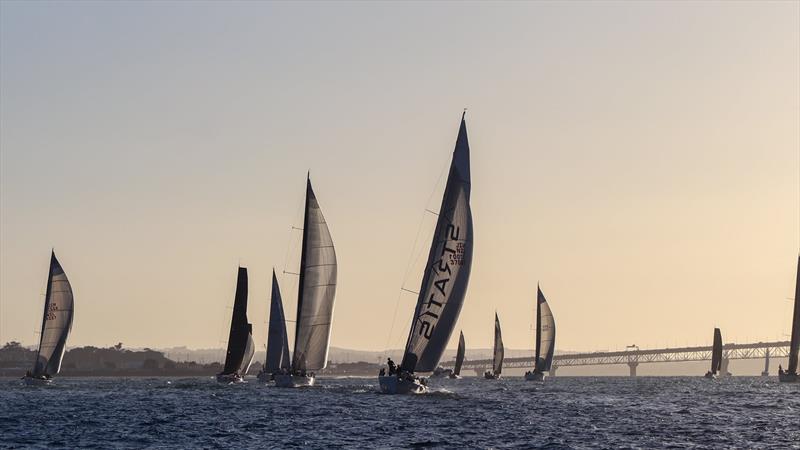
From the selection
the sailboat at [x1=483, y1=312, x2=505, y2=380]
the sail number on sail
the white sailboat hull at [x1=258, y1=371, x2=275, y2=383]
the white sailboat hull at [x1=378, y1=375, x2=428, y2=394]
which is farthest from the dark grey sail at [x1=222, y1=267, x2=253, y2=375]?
the sailboat at [x1=483, y1=312, x2=505, y2=380]

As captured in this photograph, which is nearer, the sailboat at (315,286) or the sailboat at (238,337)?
the sailboat at (315,286)

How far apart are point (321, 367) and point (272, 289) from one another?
19.0m

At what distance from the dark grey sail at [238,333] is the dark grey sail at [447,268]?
43.1m

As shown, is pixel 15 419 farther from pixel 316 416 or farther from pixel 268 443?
pixel 268 443

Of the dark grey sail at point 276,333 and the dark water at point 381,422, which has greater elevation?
the dark grey sail at point 276,333

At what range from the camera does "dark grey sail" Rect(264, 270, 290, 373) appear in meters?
116

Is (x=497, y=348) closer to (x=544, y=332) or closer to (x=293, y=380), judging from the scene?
(x=544, y=332)

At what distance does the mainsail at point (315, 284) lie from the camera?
310 ft

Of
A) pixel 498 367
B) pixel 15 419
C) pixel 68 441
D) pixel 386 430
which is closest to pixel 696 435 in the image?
pixel 386 430

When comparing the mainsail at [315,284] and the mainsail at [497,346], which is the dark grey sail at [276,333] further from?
the mainsail at [497,346]

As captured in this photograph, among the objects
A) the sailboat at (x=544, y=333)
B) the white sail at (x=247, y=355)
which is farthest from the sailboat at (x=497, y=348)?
the white sail at (x=247, y=355)

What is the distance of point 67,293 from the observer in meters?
111

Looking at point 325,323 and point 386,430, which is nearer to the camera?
point 386,430

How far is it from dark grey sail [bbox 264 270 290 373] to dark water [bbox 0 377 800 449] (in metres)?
23.2
